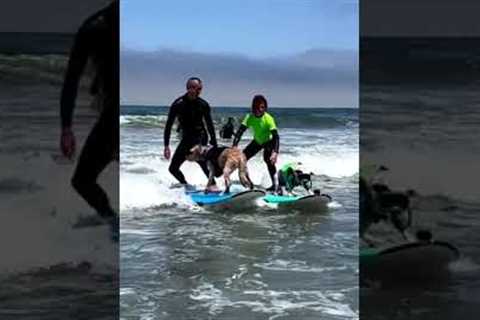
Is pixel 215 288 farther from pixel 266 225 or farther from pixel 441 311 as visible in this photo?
pixel 441 311

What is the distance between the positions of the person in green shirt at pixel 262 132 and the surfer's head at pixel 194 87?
1.02 feet

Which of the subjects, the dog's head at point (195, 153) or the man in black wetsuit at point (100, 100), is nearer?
the man in black wetsuit at point (100, 100)

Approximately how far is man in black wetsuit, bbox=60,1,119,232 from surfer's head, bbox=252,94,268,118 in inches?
30.6

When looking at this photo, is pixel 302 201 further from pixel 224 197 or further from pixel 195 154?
pixel 195 154

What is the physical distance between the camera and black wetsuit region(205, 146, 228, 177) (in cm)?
454

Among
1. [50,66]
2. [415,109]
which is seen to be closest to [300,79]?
[415,109]

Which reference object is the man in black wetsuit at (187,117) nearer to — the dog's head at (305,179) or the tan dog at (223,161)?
the tan dog at (223,161)

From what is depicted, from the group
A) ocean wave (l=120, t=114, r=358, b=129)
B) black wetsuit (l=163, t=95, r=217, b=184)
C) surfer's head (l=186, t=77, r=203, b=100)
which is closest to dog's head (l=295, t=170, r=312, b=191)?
ocean wave (l=120, t=114, r=358, b=129)

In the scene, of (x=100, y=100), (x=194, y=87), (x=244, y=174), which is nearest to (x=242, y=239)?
(x=244, y=174)

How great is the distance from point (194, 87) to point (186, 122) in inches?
8.1

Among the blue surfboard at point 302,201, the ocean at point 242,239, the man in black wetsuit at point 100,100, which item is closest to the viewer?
the man in black wetsuit at point 100,100

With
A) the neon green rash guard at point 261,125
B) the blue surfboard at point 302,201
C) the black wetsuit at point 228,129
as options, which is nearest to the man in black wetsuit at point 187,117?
the black wetsuit at point 228,129

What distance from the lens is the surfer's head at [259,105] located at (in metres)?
4.52

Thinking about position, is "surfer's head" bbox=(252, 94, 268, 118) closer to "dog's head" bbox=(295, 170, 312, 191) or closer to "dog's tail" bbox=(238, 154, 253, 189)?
"dog's tail" bbox=(238, 154, 253, 189)
